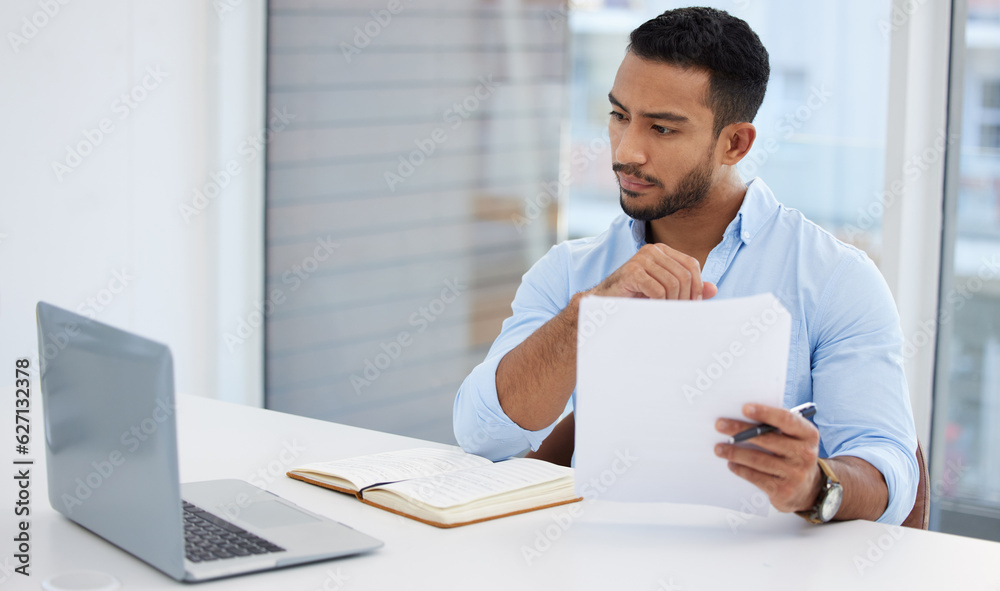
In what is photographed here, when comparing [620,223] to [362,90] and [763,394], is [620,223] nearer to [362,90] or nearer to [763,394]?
[763,394]

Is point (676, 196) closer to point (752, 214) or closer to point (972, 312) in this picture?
point (752, 214)

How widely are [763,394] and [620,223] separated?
0.83 meters

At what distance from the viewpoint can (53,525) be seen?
1220mm

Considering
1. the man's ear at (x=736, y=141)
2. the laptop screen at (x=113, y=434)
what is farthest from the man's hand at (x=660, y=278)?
the laptop screen at (x=113, y=434)

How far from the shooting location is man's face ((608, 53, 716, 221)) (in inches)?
67.6

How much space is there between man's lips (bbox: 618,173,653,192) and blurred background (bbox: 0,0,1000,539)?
1.02 m

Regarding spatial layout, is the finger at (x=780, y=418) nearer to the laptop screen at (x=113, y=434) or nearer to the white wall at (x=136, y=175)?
the laptop screen at (x=113, y=434)

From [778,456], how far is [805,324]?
1.78ft

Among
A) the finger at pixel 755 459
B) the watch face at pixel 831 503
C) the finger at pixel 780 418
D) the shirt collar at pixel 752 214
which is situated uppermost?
the shirt collar at pixel 752 214

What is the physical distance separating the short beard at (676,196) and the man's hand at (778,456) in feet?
→ 2.20

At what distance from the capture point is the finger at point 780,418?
1129mm

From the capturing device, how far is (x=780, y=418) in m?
1.14

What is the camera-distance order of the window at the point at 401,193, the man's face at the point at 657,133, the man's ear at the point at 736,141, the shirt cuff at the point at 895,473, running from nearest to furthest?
1. the shirt cuff at the point at 895,473
2. the man's face at the point at 657,133
3. the man's ear at the point at 736,141
4. the window at the point at 401,193

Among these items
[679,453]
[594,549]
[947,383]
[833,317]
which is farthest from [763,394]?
[947,383]
